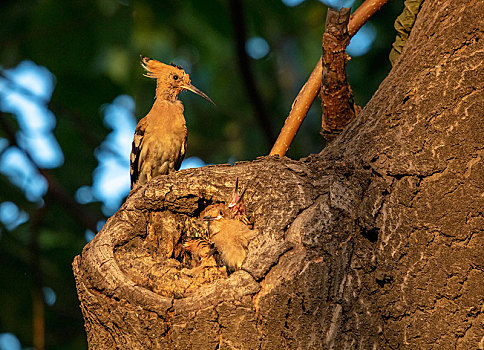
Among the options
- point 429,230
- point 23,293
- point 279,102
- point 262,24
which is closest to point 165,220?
point 429,230

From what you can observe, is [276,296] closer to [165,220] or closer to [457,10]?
[165,220]

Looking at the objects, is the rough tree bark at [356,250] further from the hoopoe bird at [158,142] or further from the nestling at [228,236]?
the hoopoe bird at [158,142]

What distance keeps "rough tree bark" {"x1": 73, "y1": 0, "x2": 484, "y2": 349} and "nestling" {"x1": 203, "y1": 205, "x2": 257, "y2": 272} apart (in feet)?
0.52

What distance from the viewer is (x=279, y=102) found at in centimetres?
815

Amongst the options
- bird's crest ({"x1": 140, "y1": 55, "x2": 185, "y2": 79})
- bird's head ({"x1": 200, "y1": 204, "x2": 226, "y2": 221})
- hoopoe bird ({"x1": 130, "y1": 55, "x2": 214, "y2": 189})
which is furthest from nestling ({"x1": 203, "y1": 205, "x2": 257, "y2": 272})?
bird's crest ({"x1": 140, "y1": 55, "x2": 185, "y2": 79})

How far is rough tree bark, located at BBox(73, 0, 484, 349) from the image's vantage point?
2350 mm

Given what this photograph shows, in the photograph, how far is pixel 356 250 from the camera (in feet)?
8.15

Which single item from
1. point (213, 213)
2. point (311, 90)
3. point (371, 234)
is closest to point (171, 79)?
point (311, 90)

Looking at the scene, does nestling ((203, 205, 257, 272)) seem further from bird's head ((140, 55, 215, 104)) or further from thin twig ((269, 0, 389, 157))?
bird's head ((140, 55, 215, 104))

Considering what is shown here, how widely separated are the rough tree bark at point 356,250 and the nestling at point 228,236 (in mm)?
158

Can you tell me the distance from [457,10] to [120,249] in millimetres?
1945

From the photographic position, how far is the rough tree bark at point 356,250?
2.35 meters

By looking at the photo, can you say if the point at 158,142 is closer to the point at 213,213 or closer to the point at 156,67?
the point at 156,67

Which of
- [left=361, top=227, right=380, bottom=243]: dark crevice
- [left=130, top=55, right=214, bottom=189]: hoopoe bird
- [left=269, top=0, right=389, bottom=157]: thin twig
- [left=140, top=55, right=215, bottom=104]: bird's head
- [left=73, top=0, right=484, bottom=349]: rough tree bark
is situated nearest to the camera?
[left=73, top=0, right=484, bottom=349]: rough tree bark
